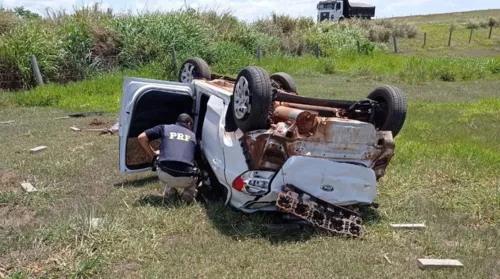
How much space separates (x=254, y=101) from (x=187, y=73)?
317 cm

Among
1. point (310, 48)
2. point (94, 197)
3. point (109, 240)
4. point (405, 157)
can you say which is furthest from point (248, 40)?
point (109, 240)

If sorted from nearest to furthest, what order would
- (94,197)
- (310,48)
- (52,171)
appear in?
(94,197) → (52,171) → (310,48)

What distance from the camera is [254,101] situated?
473cm

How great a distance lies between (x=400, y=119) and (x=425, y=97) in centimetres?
945

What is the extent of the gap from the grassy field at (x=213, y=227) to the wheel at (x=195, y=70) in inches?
62.3

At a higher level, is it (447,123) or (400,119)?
(400,119)

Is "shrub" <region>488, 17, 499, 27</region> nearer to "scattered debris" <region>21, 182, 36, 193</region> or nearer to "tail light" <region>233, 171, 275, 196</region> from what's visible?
"tail light" <region>233, 171, 275, 196</region>

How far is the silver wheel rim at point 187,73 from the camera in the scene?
7.50 metres

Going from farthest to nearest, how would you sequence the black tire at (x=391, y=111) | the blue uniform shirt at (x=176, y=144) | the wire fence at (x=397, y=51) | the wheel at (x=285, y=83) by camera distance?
the wire fence at (x=397, y=51) < the wheel at (x=285, y=83) < the blue uniform shirt at (x=176, y=144) < the black tire at (x=391, y=111)

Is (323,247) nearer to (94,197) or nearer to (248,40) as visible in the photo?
(94,197)

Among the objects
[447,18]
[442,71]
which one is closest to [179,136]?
[442,71]

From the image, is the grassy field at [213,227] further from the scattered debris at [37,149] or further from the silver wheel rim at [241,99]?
the silver wheel rim at [241,99]

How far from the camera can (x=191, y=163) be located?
17.9 ft

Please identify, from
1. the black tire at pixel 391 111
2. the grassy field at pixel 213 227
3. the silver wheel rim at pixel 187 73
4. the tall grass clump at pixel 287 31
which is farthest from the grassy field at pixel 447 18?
the black tire at pixel 391 111
